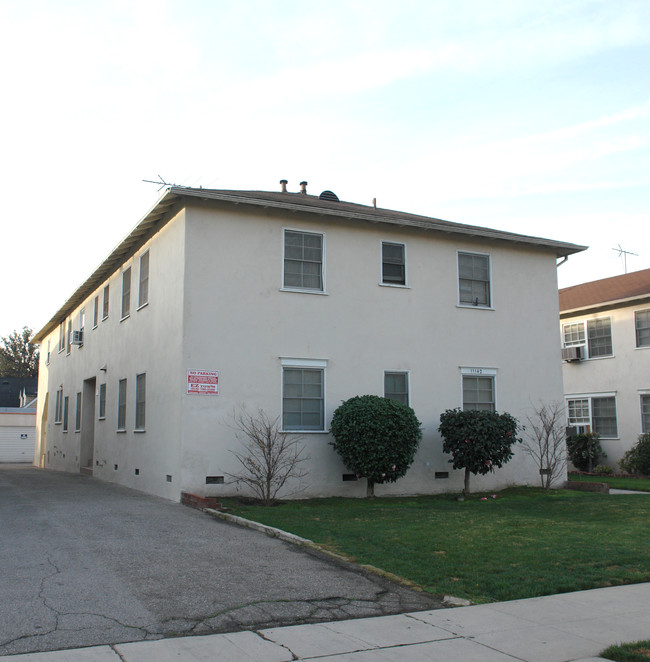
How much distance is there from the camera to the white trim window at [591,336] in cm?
2605

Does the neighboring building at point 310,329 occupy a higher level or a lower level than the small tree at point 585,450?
higher

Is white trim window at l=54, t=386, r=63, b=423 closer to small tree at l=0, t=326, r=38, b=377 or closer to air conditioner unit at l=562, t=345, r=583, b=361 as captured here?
air conditioner unit at l=562, t=345, r=583, b=361

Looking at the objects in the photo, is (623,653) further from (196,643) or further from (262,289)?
(262,289)

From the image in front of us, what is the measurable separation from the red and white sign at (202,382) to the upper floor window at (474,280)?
648cm

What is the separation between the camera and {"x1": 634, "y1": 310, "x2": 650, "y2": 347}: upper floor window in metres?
24.5

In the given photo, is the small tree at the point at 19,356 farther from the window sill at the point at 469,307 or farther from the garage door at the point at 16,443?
the window sill at the point at 469,307

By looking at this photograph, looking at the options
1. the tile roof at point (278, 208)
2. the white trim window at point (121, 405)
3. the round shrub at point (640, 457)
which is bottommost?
the round shrub at point (640, 457)

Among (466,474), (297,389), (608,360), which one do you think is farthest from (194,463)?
(608,360)

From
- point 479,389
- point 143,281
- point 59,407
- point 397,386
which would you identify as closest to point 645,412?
point 479,389

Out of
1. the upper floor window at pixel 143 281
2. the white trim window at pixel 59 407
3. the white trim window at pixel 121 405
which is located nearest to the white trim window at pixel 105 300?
the white trim window at pixel 121 405

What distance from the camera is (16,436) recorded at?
40.2m

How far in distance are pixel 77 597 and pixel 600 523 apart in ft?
26.8

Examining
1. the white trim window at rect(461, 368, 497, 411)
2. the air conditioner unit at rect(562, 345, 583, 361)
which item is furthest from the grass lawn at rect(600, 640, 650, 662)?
the air conditioner unit at rect(562, 345, 583, 361)

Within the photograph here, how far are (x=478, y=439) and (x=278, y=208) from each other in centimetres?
647
